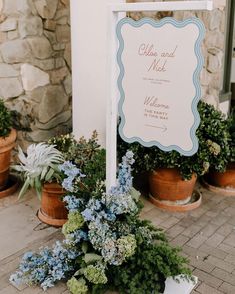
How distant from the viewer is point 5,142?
3.34m

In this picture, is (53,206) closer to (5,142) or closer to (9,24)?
(5,142)

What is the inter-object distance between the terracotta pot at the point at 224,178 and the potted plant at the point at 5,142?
1.81 meters

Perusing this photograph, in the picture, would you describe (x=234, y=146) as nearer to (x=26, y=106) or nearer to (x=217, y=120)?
(x=217, y=120)

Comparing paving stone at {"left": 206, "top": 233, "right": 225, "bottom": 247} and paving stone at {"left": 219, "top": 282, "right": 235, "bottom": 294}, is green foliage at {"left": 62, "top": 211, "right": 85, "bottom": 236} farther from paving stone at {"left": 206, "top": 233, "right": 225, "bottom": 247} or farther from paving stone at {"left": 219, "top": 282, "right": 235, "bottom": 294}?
paving stone at {"left": 206, "top": 233, "right": 225, "bottom": 247}

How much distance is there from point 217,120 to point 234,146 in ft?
1.09

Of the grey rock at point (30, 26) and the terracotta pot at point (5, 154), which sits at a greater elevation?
the grey rock at point (30, 26)

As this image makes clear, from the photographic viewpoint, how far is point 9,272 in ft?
8.15

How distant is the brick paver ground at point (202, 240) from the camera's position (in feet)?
7.89

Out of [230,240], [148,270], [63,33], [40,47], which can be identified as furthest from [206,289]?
[63,33]

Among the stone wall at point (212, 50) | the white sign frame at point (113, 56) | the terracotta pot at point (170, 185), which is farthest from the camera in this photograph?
the stone wall at point (212, 50)

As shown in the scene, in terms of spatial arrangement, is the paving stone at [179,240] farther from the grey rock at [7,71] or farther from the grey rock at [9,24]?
the grey rock at [9,24]

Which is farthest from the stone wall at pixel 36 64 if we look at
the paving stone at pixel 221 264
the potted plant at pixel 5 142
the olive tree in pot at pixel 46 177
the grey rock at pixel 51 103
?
the paving stone at pixel 221 264

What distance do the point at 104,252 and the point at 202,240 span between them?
96 centimetres

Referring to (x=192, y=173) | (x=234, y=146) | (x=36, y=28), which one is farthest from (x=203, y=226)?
(x=36, y=28)
